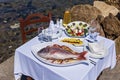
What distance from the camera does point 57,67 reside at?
10.9 feet

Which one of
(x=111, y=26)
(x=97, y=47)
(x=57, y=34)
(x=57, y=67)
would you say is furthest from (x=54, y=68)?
(x=111, y=26)

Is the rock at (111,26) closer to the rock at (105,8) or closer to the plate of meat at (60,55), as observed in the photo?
the rock at (105,8)

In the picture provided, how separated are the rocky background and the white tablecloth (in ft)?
4.31

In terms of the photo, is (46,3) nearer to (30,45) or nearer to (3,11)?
(3,11)

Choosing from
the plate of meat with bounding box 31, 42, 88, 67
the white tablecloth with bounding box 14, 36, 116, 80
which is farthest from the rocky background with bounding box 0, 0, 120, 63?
the plate of meat with bounding box 31, 42, 88, 67

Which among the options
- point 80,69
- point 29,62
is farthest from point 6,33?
point 80,69

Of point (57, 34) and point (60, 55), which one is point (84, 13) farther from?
point (60, 55)

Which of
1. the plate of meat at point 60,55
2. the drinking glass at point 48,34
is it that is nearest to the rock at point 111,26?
the drinking glass at point 48,34

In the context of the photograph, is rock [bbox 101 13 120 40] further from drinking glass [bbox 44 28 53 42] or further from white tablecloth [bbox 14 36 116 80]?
drinking glass [bbox 44 28 53 42]

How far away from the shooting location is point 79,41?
3.91 m

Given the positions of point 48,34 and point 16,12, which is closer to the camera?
point 48,34

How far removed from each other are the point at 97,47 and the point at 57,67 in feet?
2.36

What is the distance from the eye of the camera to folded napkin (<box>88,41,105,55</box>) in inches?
140

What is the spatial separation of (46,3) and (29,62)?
223 inches
